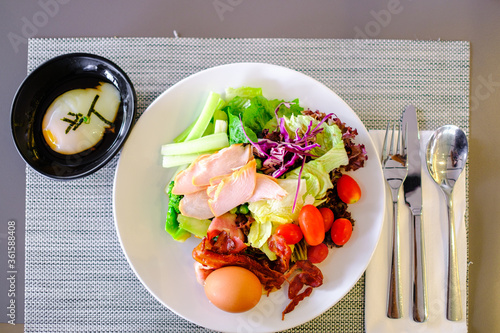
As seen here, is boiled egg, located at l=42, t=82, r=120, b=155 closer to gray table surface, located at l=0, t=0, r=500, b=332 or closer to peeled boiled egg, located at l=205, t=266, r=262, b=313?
gray table surface, located at l=0, t=0, r=500, b=332

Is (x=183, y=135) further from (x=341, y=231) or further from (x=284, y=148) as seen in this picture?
(x=341, y=231)

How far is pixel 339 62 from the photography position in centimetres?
154

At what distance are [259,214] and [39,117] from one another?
928mm

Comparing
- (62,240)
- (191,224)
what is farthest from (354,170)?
(62,240)

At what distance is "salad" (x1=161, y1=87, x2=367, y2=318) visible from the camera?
4.11 feet

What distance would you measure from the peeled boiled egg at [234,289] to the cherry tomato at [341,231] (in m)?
0.32

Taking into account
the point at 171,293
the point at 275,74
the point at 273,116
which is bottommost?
the point at 171,293

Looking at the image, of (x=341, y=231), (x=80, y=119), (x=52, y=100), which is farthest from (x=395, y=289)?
(x=52, y=100)

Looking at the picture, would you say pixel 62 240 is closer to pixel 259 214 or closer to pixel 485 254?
pixel 259 214

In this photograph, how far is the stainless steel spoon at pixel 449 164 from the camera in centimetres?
141

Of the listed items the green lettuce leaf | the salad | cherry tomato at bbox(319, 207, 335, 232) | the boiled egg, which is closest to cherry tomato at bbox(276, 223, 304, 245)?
the salad

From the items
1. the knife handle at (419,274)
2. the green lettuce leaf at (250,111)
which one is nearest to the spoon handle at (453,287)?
the knife handle at (419,274)

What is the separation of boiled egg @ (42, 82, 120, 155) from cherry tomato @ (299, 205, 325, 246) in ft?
2.62

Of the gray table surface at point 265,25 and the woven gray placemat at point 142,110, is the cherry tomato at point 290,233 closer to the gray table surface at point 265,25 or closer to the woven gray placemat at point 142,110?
the woven gray placemat at point 142,110
